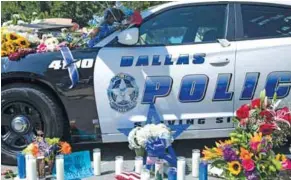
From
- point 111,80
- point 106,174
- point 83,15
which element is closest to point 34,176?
point 106,174

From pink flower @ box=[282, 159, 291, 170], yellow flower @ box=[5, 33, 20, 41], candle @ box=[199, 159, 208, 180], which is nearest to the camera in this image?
pink flower @ box=[282, 159, 291, 170]

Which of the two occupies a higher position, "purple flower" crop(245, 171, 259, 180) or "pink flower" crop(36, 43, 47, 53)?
"pink flower" crop(36, 43, 47, 53)

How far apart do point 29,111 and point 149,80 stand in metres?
1.15

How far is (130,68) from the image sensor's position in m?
4.51

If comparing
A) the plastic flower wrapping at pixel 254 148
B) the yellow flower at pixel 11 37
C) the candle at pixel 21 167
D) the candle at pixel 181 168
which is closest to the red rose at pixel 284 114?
the plastic flower wrapping at pixel 254 148

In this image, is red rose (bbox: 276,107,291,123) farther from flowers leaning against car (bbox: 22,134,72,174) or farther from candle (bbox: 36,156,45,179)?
candle (bbox: 36,156,45,179)

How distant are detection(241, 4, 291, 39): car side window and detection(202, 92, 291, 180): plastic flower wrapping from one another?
113 cm

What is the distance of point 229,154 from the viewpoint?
3588 mm

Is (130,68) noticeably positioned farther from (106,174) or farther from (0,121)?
(0,121)

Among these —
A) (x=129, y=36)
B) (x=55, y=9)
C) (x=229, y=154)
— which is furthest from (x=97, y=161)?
(x=55, y=9)

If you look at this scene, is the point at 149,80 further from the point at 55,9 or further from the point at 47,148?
the point at 55,9

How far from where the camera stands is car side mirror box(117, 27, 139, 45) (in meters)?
4.45

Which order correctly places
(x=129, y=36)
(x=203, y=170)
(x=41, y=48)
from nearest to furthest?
(x=203, y=170) < (x=129, y=36) < (x=41, y=48)

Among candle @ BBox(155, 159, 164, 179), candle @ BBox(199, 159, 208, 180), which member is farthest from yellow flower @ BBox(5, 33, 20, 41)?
candle @ BBox(199, 159, 208, 180)
